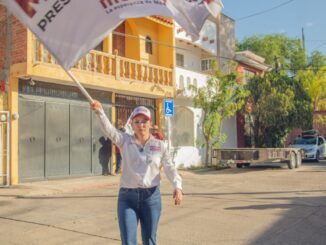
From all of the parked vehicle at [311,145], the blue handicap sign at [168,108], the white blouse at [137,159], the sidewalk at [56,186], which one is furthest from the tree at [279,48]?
the white blouse at [137,159]

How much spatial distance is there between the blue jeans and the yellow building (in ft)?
33.6

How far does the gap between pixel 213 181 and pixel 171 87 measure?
20.6 feet

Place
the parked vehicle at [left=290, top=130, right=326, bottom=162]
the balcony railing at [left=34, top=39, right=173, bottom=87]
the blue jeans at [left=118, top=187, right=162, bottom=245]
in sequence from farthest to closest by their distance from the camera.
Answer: the parked vehicle at [left=290, top=130, right=326, bottom=162] < the balcony railing at [left=34, top=39, right=173, bottom=87] < the blue jeans at [left=118, top=187, right=162, bottom=245]

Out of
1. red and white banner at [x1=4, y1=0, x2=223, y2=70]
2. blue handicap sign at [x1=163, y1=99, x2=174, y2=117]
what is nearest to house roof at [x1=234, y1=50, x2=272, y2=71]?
blue handicap sign at [x1=163, y1=99, x2=174, y2=117]

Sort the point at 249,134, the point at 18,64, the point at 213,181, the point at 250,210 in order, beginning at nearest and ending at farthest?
the point at 250,210, the point at 18,64, the point at 213,181, the point at 249,134

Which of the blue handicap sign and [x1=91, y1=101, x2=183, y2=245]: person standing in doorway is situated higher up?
the blue handicap sign

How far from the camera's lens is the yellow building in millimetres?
14461

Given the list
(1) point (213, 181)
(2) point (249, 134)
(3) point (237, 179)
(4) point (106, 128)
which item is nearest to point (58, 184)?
(1) point (213, 181)

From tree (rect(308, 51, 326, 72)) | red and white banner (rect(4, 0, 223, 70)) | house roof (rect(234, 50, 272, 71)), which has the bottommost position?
red and white banner (rect(4, 0, 223, 70))

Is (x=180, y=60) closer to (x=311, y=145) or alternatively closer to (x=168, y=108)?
(x=168, y=108)

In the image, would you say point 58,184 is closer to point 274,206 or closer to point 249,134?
point 274,206

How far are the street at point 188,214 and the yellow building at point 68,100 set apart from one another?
50.4 inches

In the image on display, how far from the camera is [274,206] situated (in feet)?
33.7

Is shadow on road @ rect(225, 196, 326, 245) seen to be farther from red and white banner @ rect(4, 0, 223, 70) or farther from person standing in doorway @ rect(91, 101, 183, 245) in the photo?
red and white banner @ rect(4, 0, 223, 70)
